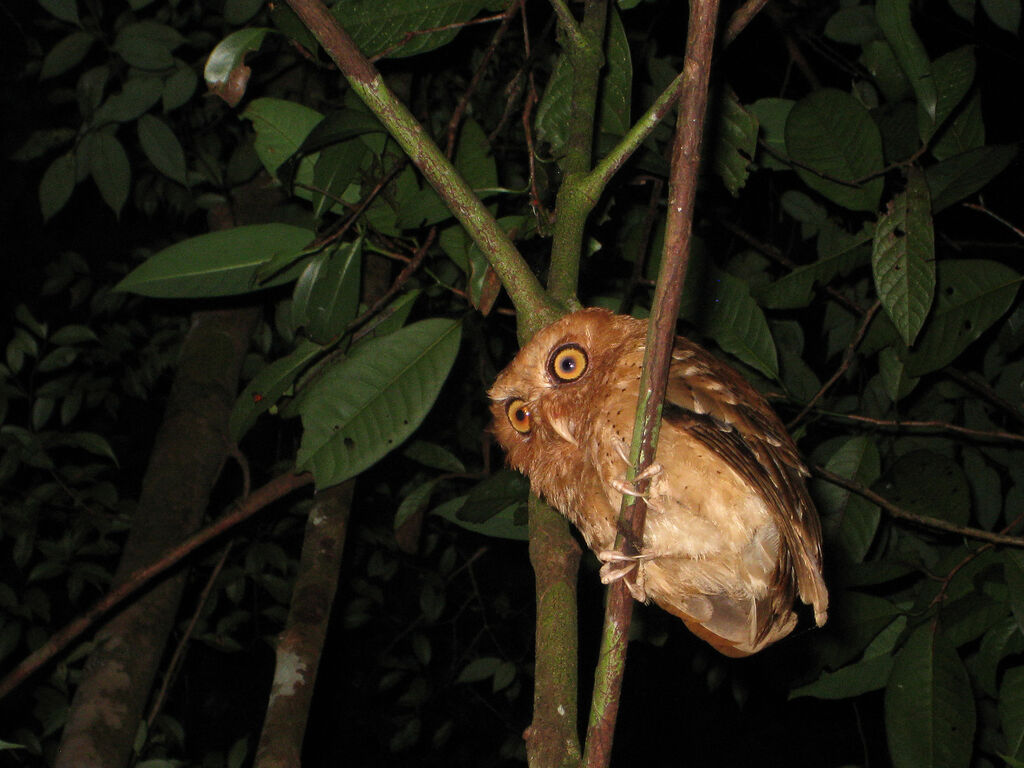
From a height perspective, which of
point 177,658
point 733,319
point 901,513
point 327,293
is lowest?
point 177,658

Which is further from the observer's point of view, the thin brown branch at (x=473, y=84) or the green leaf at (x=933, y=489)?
the green leaf at (x=933, y=489)

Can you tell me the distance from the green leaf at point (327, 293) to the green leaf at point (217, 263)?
0.07m

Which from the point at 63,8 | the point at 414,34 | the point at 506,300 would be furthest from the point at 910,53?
the point at 63,8

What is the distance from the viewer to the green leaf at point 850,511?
2.00 m

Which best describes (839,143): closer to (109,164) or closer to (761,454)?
(761,454)

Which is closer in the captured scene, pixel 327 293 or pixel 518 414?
pixel 518 414

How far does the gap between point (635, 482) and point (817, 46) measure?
2625mm

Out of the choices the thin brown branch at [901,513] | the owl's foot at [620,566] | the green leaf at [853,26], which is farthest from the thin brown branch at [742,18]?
the green leaf at [853,26]

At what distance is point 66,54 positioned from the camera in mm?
2166

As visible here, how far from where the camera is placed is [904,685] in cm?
175

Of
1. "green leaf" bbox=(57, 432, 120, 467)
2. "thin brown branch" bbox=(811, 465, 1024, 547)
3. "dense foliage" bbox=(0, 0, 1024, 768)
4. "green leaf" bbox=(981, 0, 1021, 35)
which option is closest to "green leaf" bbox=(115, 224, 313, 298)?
"dense foliage" bbox=(0, 0, 1024, 768)

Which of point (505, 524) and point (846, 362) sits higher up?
point (846, 362)

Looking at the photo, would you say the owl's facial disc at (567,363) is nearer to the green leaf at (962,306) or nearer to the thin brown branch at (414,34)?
the thin brown branch at (414,34)

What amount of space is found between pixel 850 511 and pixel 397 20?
1584 millimetres
